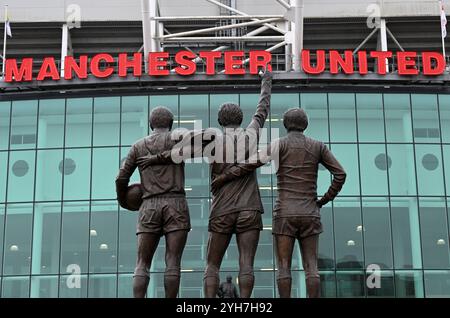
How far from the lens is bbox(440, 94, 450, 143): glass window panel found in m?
34.4

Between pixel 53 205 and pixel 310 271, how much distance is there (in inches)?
895

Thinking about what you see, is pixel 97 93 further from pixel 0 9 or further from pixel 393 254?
pixel 393 254

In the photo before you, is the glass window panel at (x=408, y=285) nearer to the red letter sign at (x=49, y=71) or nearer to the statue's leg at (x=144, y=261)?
the red letter sign at (x=49, y=71)

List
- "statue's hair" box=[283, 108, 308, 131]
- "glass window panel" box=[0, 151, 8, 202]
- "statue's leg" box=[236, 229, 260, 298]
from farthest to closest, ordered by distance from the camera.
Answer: "glass window panel" box=[0, 151, 8, 202], "statue's hair" box=[283, 108, 308, 131], "statue's leg" box=[236, 229, 260, 298]

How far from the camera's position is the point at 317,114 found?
34.5m

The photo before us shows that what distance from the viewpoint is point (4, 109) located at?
35281 millimetres

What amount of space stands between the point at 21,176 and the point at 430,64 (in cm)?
1600

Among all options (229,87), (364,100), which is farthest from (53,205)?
(364,100)

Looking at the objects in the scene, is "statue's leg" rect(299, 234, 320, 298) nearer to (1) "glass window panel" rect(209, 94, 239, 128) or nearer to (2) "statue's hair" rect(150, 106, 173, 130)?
(2) "statue's hair" rect(150, 106, 173, 130)

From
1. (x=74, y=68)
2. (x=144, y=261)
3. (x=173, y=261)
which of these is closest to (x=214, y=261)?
(x=173, y=261)

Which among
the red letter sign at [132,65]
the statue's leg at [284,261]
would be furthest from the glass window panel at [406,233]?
the statue's leg at [284,261]

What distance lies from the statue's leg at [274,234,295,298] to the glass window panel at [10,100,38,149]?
23399mm

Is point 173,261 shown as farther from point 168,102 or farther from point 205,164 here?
point 168,102

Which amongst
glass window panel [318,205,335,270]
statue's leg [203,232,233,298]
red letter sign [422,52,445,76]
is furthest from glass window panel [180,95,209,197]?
statue's leg [203,232,233,298]
